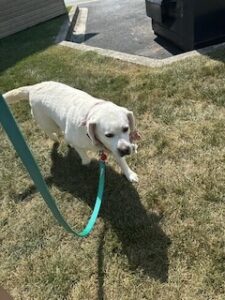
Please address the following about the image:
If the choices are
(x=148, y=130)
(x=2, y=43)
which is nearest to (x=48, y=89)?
(x=148, y=130)

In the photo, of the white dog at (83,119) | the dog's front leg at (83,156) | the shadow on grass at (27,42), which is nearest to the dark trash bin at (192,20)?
the shadow on grass at (27,42)

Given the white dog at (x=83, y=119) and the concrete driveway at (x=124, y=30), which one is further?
the concrete driveway at (x=124, y=30)

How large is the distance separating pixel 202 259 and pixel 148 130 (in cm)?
197

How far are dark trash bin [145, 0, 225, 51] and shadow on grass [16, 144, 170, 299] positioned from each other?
323cm

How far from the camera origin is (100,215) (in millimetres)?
3570

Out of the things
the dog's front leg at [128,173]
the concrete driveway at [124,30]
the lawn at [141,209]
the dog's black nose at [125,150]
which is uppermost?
the dog's black nose at [125,150]

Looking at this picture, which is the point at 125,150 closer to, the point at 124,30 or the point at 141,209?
the point at 141,209

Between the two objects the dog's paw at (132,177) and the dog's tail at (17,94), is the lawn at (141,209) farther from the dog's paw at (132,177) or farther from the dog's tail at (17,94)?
the dog's tail at (17,94)

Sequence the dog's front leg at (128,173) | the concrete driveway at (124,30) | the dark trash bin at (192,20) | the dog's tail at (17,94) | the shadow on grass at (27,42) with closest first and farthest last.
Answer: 1. the dog's front leg at (128,173)
2. the dog's tail at (17,94)
3. the dark trash bin at (192,20)
4. the concrete driveway at (124,30)
5. the shadow on grass at (27,42)

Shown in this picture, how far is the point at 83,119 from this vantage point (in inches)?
130

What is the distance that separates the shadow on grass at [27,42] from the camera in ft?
26.8

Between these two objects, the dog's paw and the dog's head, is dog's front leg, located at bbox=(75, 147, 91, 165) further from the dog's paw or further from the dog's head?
the dog's head

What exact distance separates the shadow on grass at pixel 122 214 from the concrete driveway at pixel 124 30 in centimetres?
363

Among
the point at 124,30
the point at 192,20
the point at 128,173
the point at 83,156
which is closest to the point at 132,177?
the point at 128,173
